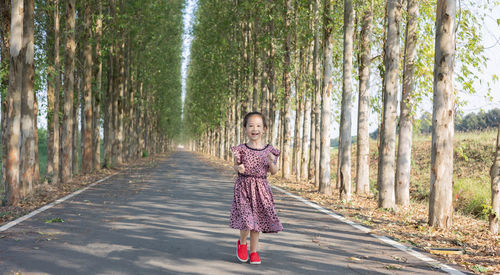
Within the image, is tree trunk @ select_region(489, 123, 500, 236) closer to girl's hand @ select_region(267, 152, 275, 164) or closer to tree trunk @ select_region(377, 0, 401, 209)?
tree trunk @ select_region(377, 0, 401, 209)

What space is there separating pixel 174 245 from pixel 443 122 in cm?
503

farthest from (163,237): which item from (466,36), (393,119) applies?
(466,36)

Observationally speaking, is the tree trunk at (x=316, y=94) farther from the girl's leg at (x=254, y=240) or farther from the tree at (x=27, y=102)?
the girl's leg at (x=254, y=240)

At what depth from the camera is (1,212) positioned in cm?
948

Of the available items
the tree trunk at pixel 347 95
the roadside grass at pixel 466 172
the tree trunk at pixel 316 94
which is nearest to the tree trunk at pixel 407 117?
the roadside grass at pixel 466 172

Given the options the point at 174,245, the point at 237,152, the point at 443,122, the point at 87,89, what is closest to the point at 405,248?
the point at 443,122

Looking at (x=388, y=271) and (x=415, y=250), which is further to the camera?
(x=415, y=250)

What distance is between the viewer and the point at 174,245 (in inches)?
262

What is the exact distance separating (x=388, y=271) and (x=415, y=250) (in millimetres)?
1452

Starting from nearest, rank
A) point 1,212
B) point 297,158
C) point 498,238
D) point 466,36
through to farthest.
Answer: point 498,238 → point 1,212 → point 466,36 → point 297,158

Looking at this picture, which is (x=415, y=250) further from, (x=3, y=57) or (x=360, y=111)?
(x=3, y=57)

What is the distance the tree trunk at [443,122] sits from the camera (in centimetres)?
834

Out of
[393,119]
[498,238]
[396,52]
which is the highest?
[396,52]

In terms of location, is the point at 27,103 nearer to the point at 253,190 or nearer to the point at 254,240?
the point at 253,190
